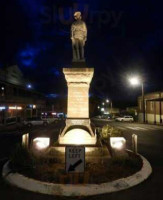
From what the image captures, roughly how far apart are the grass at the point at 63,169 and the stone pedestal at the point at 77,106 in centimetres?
196

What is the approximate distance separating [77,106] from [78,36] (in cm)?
350

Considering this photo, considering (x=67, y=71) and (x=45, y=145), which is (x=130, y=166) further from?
(x=67, y=71)

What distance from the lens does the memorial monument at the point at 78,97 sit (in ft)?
36.4

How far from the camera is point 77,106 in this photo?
37.7ft

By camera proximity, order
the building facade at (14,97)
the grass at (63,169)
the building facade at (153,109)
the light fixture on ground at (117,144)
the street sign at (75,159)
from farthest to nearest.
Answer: the building facade at (153,109), the building facade at (14,97), the light fixture on ground at (117,144), the grass at (63,169), the street sign at (75,159)

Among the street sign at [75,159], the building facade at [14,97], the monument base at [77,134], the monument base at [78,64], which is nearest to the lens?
the street sign at [75,159]

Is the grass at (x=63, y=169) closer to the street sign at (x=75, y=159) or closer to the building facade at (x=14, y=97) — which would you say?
the street sign at (x=75, y=159)

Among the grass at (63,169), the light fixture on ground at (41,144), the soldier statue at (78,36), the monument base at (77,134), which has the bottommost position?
the grass at (63,169)

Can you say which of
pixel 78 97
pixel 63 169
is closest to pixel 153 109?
pixel 78 97

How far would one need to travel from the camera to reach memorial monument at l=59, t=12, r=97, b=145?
1110 cm

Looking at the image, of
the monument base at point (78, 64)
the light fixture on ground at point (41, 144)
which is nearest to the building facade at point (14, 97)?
the monument base at point (78, 64)

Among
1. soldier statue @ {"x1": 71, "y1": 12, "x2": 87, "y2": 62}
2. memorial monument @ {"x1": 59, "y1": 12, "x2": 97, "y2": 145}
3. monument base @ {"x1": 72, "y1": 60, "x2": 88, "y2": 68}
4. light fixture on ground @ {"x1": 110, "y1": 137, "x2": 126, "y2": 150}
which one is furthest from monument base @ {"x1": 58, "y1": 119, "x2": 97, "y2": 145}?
soldier statue @ {"x1": 71, "y1": 12, "x2": 87, "y2": 62}

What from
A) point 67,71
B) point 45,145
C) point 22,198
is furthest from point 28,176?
point 67,71

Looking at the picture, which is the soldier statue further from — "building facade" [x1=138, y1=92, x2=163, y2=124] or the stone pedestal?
"building facade" [x1=138, y1=92, x2=163, y2=124]
